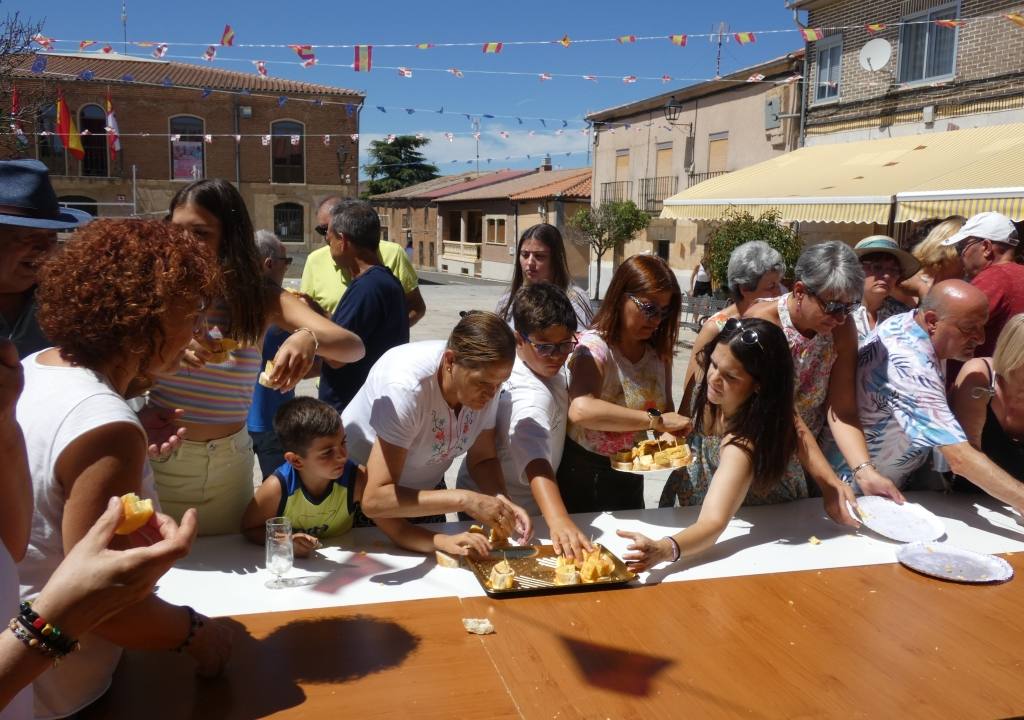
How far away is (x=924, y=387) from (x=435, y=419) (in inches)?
66.5

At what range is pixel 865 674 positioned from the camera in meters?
1.69

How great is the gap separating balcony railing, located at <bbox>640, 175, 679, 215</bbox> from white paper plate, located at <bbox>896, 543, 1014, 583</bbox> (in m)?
20.9

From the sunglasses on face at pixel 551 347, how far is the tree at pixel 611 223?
64.3 feet

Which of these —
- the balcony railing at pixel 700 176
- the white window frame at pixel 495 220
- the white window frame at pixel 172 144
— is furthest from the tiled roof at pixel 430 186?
the balcony railing at pixel 700 176

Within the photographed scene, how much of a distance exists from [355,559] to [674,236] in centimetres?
2157

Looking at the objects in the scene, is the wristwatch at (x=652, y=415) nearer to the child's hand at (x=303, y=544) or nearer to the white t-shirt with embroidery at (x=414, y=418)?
the white t-shirt with embroidery at (x=414, y=418)

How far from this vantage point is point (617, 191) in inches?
1001

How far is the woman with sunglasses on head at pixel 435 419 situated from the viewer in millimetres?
2123

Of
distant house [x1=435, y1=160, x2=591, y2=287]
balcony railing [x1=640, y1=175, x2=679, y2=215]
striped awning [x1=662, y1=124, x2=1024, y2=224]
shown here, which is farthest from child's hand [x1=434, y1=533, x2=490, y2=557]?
distant house [x1=435, y1=160, x2=591, y2=287]

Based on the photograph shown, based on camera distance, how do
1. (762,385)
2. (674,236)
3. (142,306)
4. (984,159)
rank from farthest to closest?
(674,236) < (984,159) < (762,385) < (142,306)

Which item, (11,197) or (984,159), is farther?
(984,159)

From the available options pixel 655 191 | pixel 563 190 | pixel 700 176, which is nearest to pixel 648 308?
pixel 700 176

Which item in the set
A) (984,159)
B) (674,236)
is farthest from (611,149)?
(984,159)

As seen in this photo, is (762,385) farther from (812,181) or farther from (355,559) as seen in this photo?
(812,181)
